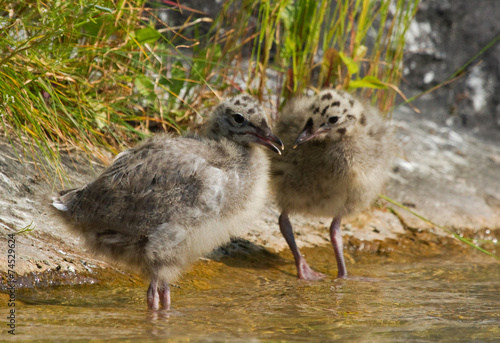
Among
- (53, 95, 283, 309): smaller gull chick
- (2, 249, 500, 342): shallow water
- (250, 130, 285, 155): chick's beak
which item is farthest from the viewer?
(250, 130, 285, 155): chick's beak

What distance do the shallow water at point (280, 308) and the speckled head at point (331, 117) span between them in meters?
0.99

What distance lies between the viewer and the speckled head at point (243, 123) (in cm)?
402

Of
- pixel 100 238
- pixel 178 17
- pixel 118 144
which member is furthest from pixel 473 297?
pixel 178 17

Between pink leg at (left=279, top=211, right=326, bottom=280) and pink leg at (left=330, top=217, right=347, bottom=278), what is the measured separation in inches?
5.1

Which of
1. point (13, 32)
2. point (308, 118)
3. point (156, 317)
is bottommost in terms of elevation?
point (156, 317)

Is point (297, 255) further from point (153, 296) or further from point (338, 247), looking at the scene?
Answer: point (153, 296)

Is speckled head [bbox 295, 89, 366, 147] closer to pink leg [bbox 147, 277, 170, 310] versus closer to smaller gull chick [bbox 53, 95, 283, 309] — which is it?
smaller gull chick [bbox 53, 95, 283, 309]

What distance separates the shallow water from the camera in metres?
2.92

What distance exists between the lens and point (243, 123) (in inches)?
159

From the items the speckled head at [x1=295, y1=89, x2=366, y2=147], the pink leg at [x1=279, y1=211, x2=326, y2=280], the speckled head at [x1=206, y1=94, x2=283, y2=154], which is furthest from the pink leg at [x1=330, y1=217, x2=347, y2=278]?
the speckled head at [x1=206, y1=94, x2=283, y2=154]

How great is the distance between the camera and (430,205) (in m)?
6.14

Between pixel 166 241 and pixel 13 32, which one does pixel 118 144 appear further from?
pixel 166 241

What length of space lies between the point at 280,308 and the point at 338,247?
4.49ft

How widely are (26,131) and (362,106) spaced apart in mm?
2332
